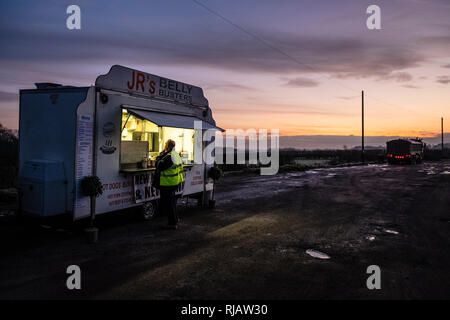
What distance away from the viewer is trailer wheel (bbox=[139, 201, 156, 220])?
8719 millimetres

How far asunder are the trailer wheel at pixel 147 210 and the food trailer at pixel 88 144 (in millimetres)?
25

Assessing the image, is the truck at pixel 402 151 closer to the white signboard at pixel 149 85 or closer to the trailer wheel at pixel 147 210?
the white signboard at pixel 149 85

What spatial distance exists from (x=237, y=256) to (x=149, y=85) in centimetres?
497

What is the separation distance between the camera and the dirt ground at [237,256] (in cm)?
452

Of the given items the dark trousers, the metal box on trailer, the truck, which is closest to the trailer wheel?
the dark trousers

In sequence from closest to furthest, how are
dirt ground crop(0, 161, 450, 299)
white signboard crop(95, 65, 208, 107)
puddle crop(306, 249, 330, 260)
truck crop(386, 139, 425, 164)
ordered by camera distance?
dirt ground crop(0, 161, 450, 299) → puddle crop(306, 249, 330, 260) → white signboard crop(95, 65, 208, 107) → truck crop(386, 139, 425, 164)

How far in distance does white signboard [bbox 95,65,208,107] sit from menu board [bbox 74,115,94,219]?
920mm

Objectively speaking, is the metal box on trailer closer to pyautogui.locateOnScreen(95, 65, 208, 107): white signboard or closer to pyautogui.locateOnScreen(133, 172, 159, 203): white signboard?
pyautogui.locateOnScreen(133, 172, 159, 203): white signboard
